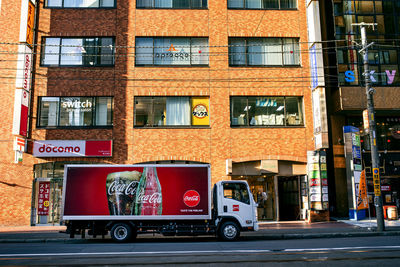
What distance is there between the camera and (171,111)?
71.5 ft

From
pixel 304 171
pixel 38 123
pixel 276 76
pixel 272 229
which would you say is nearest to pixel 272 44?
pixel 276 76

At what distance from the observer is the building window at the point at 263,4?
2295 cm

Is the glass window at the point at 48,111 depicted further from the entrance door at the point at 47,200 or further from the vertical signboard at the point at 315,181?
the vertical signboard at the point at 315,181

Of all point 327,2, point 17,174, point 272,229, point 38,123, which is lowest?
point 272,229

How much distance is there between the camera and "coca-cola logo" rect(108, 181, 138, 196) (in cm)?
1430

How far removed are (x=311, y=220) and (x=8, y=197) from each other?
1709 cm

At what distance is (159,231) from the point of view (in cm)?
1421

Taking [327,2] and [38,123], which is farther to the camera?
[327,2]

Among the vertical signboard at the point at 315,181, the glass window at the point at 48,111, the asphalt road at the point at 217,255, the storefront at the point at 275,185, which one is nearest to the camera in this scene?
the asphalt road at the point at 217,255

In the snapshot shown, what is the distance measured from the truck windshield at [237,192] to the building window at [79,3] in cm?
1428

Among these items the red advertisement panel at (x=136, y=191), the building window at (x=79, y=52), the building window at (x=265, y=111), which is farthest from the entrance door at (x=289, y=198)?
the building window at (x=79, y=52)

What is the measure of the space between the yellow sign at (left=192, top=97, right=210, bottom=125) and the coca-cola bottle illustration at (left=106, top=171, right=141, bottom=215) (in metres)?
8.06

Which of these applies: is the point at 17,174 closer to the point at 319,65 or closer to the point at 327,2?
the point at 319,65

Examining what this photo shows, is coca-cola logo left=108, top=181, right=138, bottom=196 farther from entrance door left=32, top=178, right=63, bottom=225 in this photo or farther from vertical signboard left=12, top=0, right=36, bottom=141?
vertical signboard left=12, top=0, right=36, bottom=141
